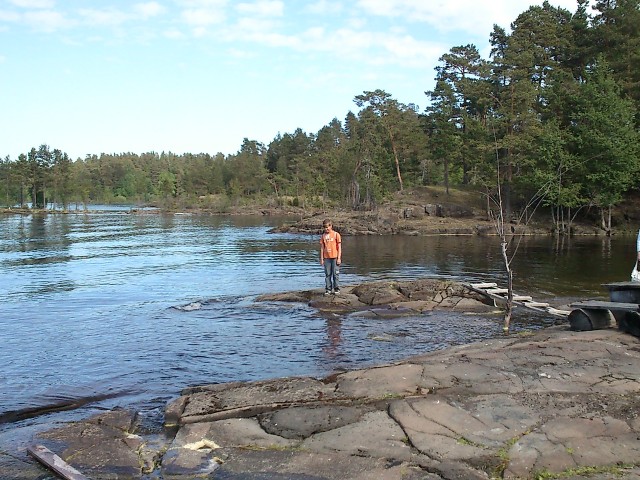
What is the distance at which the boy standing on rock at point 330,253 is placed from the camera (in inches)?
748

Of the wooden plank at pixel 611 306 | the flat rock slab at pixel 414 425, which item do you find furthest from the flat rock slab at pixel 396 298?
the flat rock slab at pixel 414 425

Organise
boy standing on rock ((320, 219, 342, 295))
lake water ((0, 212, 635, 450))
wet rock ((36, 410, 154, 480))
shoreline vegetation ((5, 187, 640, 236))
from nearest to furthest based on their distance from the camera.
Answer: wet rock ((36, 410, 154, 480))
lake water ((0, 212, 635, 450))
boy standing on rock ((320, 219, 342, 295))
shoreline vegetation ((5, 187, 640, 236))

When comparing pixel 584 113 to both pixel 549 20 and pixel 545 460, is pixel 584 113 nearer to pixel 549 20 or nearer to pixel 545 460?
pixel 549 20

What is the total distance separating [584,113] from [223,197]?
280 ft

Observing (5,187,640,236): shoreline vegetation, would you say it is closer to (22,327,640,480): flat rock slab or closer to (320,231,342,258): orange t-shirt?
(320,231,342,258): orange t-shirt

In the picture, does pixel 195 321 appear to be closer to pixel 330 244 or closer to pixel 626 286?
pixel 330 244

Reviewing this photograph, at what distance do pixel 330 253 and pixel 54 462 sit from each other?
42.4ft

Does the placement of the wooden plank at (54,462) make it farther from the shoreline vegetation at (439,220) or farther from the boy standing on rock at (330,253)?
the shoreline vegetation at (439,220)

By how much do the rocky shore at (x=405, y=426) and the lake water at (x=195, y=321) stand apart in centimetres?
162

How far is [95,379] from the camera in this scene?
11828mm

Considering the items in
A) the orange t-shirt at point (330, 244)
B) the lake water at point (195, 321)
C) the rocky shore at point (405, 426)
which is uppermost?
the orange t-shirt at point (330, 244)

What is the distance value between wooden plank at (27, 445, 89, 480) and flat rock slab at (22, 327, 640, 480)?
0.16 m

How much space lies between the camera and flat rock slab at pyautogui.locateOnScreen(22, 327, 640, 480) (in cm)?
659

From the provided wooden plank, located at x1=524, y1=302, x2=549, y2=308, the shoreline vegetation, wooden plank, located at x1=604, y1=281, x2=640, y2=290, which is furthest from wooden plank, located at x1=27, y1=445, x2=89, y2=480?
the shoreline vegetation
